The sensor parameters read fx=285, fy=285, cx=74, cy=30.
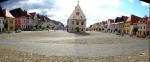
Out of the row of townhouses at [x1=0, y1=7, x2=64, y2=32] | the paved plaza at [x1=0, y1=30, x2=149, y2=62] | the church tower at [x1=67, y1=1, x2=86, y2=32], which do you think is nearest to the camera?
the paved plaza at [x1=0, y1=30, x2=149, y2=62]

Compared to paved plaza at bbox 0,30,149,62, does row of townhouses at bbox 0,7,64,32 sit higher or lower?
higher

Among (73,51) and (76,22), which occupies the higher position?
(76,22)

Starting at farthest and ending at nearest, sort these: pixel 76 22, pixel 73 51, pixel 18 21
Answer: pixel 76 22 < pixel 18 21 < pixel 73 51

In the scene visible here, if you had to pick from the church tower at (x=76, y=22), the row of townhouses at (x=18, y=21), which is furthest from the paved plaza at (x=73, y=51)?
the church tower at (x=76, y=22)

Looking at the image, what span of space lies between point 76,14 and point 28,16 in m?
15.7

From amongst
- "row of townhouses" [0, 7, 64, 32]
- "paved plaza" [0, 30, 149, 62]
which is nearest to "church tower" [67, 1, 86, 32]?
"row of townhouses" [0, 7, 64, 32]

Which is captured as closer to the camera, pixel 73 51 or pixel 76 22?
pixel 73 51

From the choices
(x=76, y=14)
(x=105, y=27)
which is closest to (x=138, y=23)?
(x=76, y=14)

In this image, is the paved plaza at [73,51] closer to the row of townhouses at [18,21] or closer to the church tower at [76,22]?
the row of townhouses at [18,21]

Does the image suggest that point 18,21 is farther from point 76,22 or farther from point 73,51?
point 73,51

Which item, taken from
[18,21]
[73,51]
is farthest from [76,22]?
[73,51]

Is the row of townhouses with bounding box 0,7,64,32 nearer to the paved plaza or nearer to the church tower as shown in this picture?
the church tower

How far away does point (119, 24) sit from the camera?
349 ft

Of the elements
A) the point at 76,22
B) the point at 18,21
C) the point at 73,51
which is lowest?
the point at 73,51
